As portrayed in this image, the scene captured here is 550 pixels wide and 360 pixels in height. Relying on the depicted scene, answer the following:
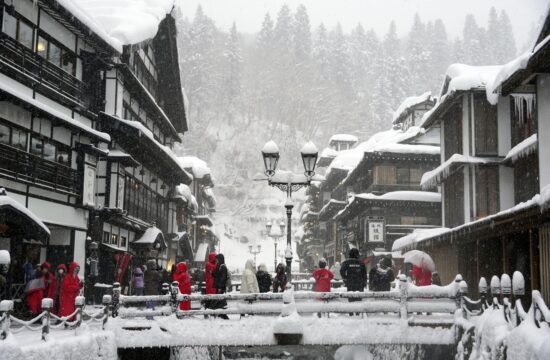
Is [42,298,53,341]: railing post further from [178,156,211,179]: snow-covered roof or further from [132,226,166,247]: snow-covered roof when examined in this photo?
[178,156,211,179]: snow-covered roof

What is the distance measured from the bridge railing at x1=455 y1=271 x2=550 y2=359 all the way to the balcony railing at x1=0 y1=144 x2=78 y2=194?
13.9 meters

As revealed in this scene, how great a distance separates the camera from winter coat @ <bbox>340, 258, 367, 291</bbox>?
59.2 ft

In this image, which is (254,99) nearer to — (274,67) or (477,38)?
(274,67)

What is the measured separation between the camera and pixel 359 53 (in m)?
139

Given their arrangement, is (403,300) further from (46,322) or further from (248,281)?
(46,322)

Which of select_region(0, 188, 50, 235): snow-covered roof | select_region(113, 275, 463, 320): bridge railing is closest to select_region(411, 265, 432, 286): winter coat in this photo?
select_region(113, 275, 463, 320): bridge railing

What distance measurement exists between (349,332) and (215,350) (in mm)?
5814

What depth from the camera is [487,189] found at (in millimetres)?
26750

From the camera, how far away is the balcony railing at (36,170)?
19.6 m

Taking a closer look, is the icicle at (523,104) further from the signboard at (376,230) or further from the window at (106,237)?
the window at (106,237)

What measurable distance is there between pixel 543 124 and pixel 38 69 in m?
16.2

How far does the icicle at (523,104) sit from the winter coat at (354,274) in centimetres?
793

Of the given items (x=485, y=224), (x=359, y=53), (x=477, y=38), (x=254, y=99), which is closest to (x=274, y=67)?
(x=254, y=99)

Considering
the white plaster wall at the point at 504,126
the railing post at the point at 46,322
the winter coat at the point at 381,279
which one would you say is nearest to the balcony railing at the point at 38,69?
the railing post at the point at 46,322
